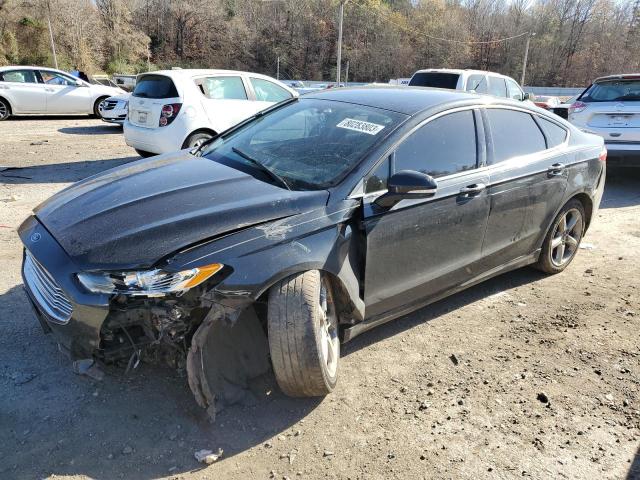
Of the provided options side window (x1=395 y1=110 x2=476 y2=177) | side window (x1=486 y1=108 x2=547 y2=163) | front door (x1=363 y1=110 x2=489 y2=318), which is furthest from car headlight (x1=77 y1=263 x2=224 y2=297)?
side window (x1=486 y1=108 x2=547 y2=163)

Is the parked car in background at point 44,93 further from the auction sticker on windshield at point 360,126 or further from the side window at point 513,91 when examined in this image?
the auction sticker on windshield at point 360,126

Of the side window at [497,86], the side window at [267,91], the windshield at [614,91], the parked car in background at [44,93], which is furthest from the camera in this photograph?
the parked car in background at [44,93]

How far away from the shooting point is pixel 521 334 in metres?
3.79

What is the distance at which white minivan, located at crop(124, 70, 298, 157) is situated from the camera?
774cm

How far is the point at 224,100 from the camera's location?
820 centimetres

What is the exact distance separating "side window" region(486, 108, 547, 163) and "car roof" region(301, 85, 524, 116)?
11 centimetres

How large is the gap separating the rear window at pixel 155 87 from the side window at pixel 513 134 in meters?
5.40

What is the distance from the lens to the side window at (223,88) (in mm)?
8109

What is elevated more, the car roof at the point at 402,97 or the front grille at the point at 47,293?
the car roof at the point at 402,97

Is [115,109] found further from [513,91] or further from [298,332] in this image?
[298,332]

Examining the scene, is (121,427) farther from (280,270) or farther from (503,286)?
(503,286)

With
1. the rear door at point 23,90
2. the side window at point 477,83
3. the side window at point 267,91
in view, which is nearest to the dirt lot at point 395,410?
the side window at point 267,91

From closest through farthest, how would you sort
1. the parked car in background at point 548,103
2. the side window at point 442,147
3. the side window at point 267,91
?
the side window at point 442,147
the side window at point 267,91
the parked car in background at point 548,103

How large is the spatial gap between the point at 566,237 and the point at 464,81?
615cm
